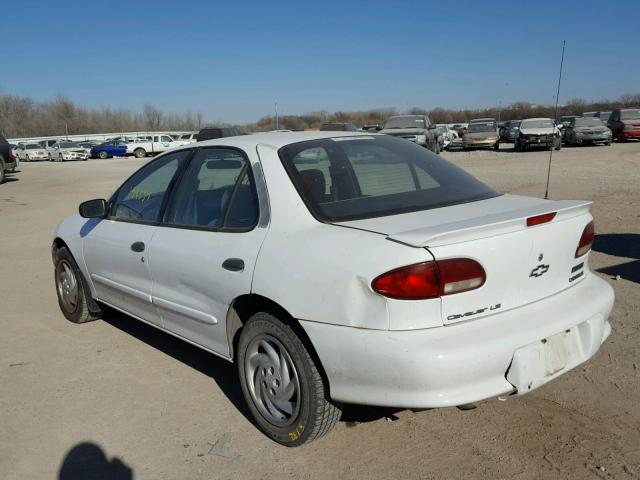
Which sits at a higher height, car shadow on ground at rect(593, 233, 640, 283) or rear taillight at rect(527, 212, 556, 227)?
rear taillight at rect(527, 212, 556, 227)

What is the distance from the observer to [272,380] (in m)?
3.04

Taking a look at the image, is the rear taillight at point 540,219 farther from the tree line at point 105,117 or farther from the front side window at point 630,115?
the tree line at point 105,117

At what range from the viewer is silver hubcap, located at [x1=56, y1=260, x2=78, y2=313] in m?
5.02

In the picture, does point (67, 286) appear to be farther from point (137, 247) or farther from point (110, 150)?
point (110, 150)

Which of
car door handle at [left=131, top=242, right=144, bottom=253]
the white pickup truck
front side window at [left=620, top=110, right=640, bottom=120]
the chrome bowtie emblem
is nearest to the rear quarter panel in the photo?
the chrome bowtie emblem

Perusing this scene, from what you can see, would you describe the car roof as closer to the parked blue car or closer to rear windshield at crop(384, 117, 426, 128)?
rear windshield at crop(384, 117, 426, 128)

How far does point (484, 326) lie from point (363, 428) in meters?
1.05

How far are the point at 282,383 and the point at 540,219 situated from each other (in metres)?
1.52

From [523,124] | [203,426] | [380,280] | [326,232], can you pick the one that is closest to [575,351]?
[380,280]

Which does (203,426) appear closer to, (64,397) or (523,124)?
(64,397)

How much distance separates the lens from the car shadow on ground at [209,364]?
11.0 ft

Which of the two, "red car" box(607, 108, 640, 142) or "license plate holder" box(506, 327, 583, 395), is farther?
→ "red car" box(607, 108, 640, 142)

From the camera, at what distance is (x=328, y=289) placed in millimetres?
2602

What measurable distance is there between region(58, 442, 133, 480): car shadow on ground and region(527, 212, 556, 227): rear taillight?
2306mm
